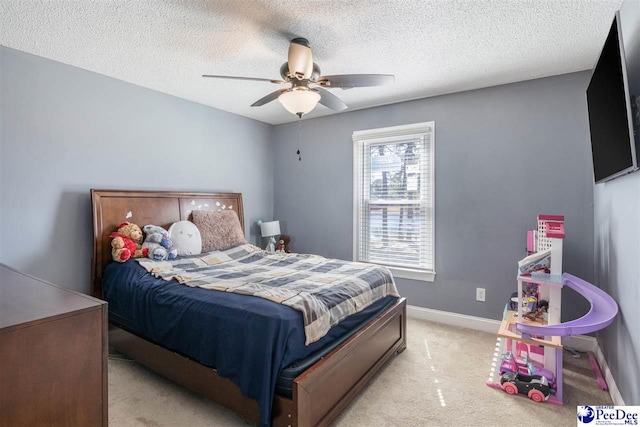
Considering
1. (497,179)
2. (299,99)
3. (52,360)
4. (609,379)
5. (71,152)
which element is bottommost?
(609,379)

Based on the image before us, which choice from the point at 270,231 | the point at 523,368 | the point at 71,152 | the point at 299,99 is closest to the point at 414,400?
the point at 523,368

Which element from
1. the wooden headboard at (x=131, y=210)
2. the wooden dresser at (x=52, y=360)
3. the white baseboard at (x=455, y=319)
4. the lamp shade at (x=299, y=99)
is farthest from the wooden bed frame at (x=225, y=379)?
the lamp shade at (x=299, y=99)

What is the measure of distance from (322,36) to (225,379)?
7.51 feet

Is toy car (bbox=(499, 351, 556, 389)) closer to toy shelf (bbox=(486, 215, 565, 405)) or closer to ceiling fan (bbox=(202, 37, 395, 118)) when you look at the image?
toy shelf (bbox=(486, 215, 565, 405))

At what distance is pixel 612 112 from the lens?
170 cm

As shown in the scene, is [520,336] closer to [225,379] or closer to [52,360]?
[225,379]

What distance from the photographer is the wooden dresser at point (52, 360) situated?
3.25ft

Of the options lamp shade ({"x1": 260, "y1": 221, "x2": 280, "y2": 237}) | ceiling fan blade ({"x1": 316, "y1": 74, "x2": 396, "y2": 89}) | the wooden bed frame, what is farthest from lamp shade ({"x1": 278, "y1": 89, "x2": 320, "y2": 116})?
lamp shade ({"x1": 260, "y1": 221, "x2": 280, "y2": 237})

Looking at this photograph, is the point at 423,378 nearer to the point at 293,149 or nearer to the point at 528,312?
the point at 528,312

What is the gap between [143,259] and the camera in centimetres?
274

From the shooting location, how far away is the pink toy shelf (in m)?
1.99

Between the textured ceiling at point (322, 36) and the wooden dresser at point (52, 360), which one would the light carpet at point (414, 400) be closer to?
the wooden dresser at point (52, 360)

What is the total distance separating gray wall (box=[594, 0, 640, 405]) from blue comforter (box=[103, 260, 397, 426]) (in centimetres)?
144

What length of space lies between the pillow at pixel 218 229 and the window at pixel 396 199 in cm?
147
